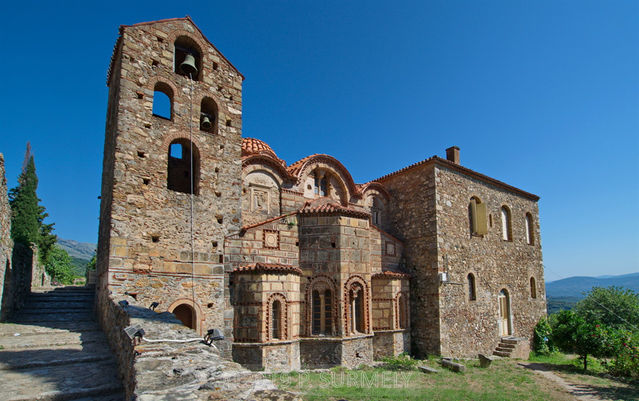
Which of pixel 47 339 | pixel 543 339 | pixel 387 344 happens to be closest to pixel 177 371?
pixel 47 339

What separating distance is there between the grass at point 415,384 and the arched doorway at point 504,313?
13.5ft

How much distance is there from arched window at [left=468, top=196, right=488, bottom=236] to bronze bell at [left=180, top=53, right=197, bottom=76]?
12.5 meters

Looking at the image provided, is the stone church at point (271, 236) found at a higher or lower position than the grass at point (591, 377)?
higher

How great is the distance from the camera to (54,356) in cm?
625

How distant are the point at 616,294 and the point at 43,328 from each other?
29.1 metres

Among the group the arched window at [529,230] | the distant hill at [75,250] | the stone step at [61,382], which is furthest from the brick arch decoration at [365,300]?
the distant hill at [75,250]

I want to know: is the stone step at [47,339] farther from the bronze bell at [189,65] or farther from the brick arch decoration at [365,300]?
the bronze bell at [189,65]

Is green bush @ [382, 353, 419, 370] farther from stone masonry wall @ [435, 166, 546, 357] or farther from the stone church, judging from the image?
stone masonry wall @ [435, 166, 546, 357]

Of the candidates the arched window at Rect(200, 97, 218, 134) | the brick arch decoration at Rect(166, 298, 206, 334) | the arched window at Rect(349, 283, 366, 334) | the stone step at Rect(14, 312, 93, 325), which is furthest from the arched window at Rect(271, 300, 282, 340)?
the arched window at Rect(200, 97, 218, 134)

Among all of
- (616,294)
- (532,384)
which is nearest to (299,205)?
(532,384)

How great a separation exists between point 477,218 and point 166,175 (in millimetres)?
13008

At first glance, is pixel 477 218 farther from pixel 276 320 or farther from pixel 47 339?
pixel 47 339

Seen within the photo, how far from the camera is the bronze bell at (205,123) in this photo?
1166 centimetres

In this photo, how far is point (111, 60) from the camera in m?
11.5
